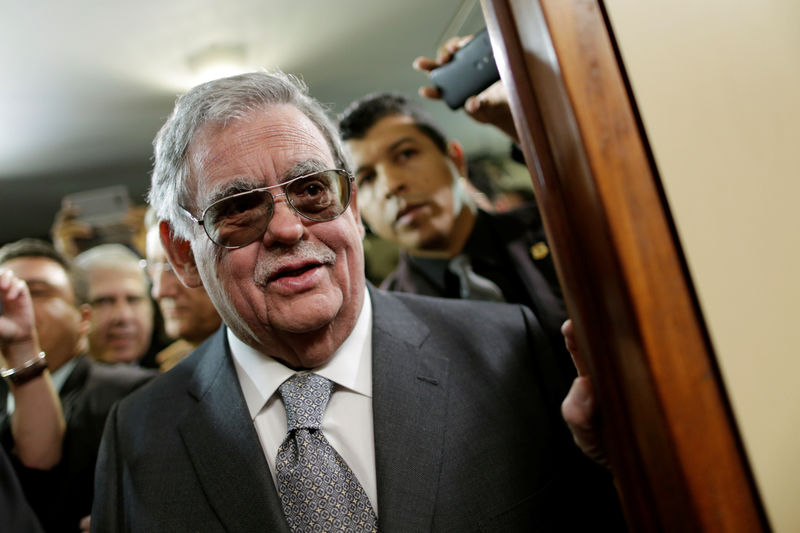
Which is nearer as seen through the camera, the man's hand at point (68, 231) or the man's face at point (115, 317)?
the man's face at point (115, 317)

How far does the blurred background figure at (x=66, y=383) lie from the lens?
48.1 inches

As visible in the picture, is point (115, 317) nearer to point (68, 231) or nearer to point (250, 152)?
point (68, 231)

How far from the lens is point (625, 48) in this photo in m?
0.51

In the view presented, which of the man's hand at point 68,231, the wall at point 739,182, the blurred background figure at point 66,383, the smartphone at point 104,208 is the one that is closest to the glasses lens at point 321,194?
the wall at point 739,182

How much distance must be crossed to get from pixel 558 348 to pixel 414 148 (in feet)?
2.40

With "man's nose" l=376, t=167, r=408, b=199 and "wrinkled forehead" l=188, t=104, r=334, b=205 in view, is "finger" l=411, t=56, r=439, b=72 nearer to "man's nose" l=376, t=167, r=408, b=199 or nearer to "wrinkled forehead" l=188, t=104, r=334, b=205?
"man's nose" l=376, t=167, r=408, b=199

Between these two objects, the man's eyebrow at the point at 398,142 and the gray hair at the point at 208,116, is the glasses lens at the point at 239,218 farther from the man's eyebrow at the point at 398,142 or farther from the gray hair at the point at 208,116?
the man's eyebrow at the point at 398,142

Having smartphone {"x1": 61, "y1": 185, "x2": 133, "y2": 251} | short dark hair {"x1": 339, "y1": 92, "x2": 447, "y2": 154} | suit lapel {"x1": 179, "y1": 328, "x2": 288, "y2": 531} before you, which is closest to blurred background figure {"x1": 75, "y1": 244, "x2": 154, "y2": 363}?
smartphone {"x1": 61, "y1": 185, "x2": 133, "y2": 251}

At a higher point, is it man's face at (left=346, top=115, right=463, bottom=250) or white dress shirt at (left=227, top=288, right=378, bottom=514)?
man's face at (left=346, top=115, right=463, bottom=250)

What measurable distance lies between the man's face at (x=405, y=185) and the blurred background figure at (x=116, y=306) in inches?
39.8

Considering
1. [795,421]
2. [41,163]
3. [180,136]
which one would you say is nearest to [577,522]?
[795,421]

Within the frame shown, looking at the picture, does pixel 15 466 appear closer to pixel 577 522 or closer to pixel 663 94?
Result: pixel 577 522

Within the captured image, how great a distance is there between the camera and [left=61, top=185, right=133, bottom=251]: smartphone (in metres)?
1.73

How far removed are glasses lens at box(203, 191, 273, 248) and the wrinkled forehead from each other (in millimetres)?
27
